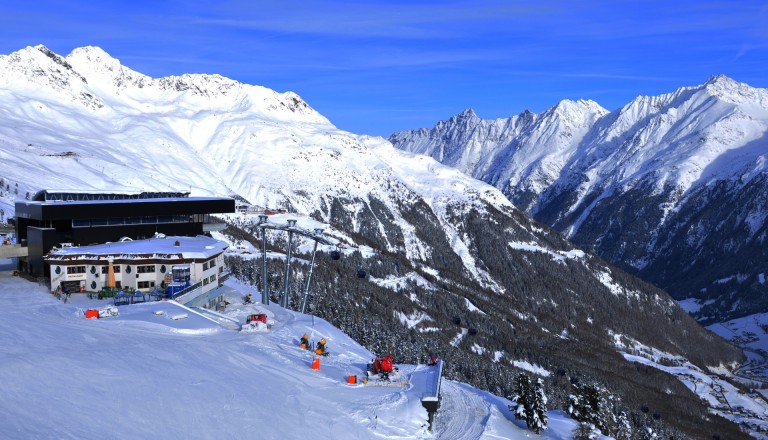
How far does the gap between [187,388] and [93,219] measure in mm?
42936

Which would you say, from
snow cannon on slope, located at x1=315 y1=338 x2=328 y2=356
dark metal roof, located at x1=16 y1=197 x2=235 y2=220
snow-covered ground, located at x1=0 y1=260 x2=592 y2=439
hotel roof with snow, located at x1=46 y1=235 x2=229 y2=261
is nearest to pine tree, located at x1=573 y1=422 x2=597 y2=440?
snow-covered ground, located at x1=0 y1=260 x2=592 y2=439

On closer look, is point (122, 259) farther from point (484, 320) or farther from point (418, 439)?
point (484, 320)

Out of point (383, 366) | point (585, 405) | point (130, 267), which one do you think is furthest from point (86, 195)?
point (585, 405)

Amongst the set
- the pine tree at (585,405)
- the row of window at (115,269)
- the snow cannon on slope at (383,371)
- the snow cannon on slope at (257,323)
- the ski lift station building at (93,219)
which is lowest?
the pine tree at (585,405)

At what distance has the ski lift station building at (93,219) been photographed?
7156 centimetres

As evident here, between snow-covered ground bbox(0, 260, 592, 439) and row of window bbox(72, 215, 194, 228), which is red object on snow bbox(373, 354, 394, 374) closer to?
snow-covered ground bbox(0, 260, 592, 439)

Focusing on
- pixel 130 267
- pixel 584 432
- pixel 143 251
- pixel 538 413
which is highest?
pixel 143 251

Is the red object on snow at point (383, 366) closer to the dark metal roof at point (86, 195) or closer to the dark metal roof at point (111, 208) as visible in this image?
the dark metal roof at point (111, 208)

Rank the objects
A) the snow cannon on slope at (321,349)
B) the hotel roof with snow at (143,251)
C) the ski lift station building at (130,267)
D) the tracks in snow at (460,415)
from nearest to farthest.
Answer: the tracks in snow at (460,415) → the snow cannon on slope at (321,349) → the ski lift station building at (130,267) → the hotel roof with snow at (143,251)

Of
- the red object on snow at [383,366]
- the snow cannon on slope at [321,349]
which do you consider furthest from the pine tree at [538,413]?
the snow cannon on slope at [321,349]

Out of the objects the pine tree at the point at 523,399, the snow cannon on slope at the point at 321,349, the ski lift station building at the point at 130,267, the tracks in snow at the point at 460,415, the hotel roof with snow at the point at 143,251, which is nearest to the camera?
the tracks in snow at the point at 460,415

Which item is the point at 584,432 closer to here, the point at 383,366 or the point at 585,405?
the point at 585,405

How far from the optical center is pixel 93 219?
7588cm

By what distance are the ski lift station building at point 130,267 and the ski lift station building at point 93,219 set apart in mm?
5217
